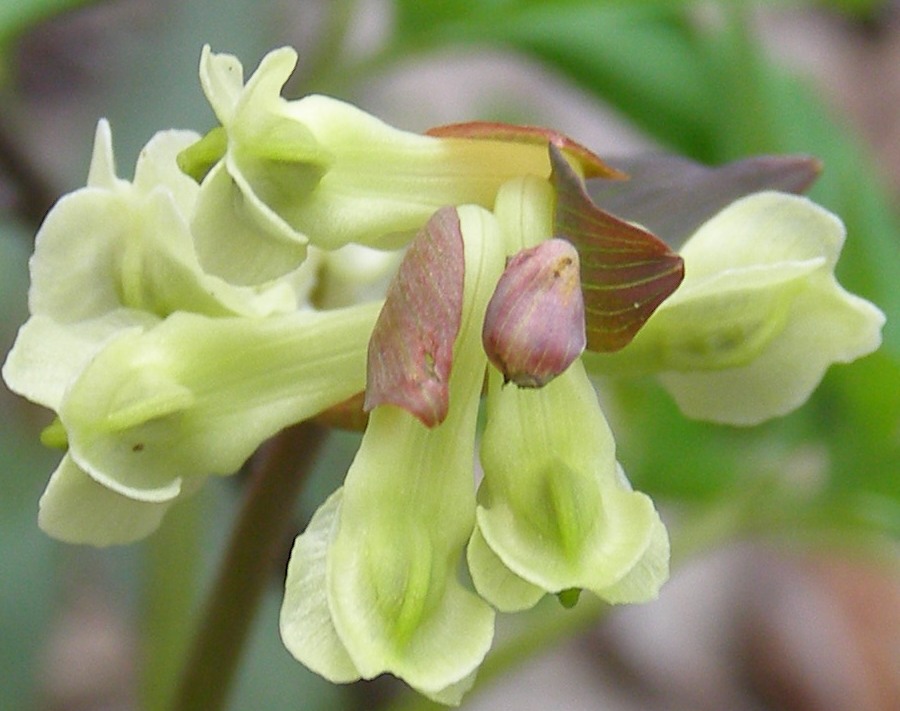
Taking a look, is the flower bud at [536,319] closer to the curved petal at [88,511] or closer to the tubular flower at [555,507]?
the tubular flower at [555,507]

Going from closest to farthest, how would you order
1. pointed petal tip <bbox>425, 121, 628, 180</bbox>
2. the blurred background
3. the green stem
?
1. pointed petal tip <bbox>425, 121, 628, 180</bbox>
2. the green stem
3. the blurred background

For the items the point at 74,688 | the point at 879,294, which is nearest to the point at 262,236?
the point at 879,294

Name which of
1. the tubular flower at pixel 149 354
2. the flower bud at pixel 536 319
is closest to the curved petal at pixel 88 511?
the tubular flower at pixel 149 354

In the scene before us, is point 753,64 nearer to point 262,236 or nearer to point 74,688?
point 262,236

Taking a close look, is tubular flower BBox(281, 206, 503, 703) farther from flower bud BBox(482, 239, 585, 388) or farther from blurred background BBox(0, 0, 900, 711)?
blurred background BBox(0, 0, 900, 711)

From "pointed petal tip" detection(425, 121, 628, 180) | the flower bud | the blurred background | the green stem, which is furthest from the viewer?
the blurred background

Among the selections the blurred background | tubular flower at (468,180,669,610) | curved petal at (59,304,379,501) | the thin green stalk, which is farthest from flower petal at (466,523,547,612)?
the thin green stalk
